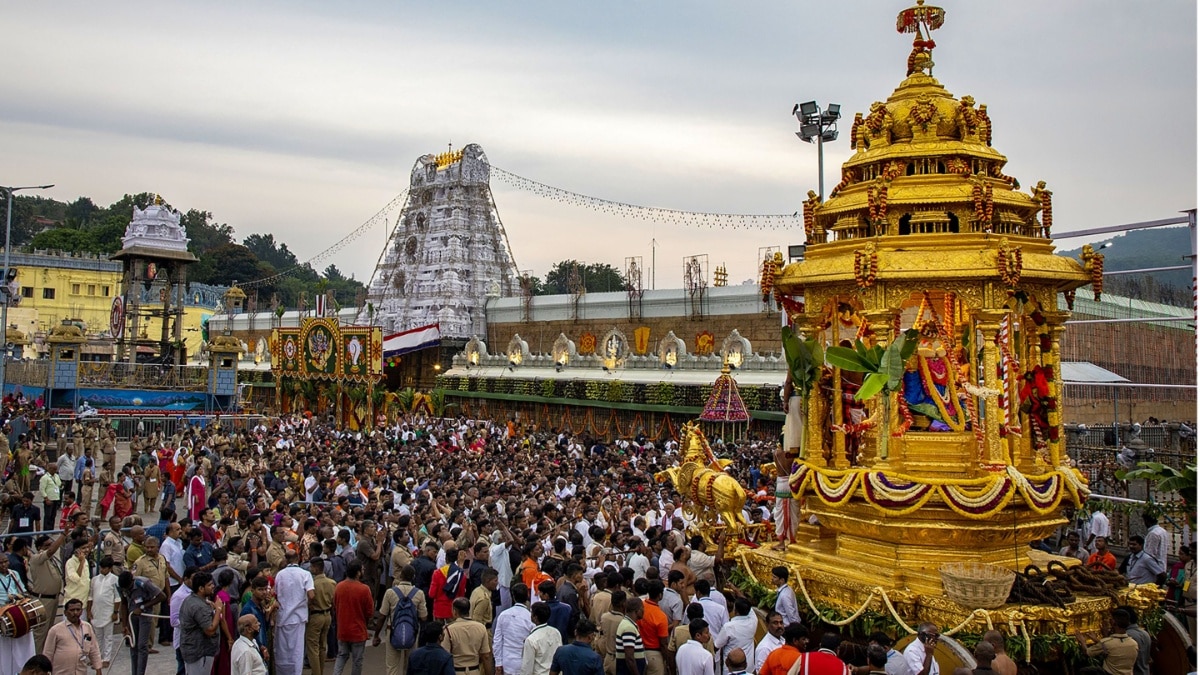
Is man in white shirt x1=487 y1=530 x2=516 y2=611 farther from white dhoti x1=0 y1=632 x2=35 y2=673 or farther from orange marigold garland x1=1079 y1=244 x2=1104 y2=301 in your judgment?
orange marigold garland x1=1079 y1=244 x2=1104 y2=301

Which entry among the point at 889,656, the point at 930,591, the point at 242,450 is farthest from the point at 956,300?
the point at 242,450

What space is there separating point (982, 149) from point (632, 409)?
70.5 feet

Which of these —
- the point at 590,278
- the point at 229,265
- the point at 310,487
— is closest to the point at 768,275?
the point at 310,487

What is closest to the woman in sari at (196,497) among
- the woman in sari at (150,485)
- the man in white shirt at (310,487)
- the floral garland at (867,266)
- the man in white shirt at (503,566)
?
the man in white shirt at (310,487)

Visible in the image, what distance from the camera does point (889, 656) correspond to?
6738 millimetres

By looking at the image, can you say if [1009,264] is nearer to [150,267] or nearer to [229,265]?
[150,267]

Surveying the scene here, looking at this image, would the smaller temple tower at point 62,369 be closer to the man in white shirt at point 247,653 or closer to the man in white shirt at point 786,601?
the man in white shirt at point 247,653

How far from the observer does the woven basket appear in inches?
283

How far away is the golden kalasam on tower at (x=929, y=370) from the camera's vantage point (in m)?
8.12

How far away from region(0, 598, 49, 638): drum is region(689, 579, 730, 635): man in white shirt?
507 cm

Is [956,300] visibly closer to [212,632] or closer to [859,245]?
[859,245]

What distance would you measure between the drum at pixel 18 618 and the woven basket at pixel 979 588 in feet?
22.6

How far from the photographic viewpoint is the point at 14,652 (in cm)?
722

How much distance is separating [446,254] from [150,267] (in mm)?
13832
